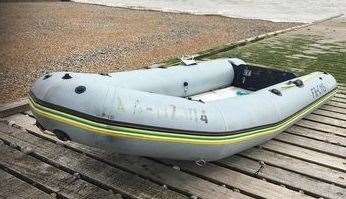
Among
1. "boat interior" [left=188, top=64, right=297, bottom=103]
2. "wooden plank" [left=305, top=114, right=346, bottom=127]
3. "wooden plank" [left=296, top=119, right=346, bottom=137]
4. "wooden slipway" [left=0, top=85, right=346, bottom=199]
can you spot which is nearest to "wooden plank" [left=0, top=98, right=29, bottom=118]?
"wooden slipway" [left=0, top=85, right=346, bottom=199]

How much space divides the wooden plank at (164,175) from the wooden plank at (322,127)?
199 cm

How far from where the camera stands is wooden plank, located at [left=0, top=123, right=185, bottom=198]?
3.87 m

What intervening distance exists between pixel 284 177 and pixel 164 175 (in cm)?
113

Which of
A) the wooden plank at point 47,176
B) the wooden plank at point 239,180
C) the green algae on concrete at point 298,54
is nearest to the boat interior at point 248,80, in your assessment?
the wooden plank at point 239,180

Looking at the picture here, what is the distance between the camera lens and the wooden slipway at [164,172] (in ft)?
12.8

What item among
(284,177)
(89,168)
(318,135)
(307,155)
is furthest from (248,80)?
(89,168)

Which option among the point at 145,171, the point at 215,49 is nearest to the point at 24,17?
the point at 215,49

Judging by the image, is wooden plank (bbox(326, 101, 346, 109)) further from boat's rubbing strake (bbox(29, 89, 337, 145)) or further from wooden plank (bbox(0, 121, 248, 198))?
wooden plank (bbox(0, 121, 248, 198))

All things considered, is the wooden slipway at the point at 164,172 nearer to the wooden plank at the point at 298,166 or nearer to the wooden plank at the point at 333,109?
the wooden plank at the point at 298,166

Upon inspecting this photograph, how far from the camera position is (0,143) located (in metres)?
4.72

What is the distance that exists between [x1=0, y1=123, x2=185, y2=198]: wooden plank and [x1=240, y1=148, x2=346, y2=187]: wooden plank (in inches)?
45.5

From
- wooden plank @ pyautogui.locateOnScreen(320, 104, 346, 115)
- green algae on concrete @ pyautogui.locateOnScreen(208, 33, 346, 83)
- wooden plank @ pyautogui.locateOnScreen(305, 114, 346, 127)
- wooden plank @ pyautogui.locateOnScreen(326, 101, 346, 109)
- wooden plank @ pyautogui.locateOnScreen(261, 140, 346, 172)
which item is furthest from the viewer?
green algae on concrete @ pyautogui.locateOnScreen(208, 33, 346, 83)

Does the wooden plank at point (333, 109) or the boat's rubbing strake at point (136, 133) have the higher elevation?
the boat's rubbing strake at point (136, 133)

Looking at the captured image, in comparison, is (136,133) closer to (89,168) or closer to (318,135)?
(89,168)
